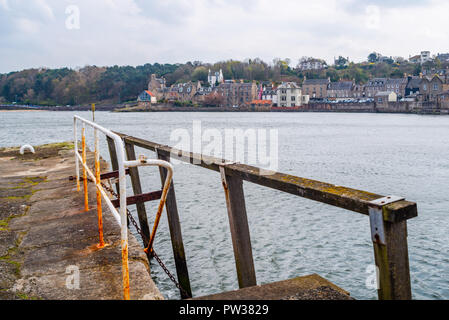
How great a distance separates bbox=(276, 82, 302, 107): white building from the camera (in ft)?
464

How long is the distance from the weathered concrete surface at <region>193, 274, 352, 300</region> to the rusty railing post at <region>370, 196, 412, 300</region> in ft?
1.52

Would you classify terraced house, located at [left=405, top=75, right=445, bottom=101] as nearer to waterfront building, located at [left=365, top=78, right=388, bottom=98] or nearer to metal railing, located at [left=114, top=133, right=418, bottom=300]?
waterfront building, located at [left=365, top=78, right=388, bottom=98]

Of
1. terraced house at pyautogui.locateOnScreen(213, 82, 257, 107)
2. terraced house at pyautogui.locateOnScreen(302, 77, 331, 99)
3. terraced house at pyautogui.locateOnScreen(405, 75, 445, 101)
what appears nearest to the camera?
terraced house at pyautogui.locateOnScreen(405, 75, 445, 101)

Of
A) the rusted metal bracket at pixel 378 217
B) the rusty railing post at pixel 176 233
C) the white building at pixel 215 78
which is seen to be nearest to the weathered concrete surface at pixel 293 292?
the rusted metal bracket at pixel 378 217

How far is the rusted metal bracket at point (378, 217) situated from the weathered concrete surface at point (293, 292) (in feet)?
2.21

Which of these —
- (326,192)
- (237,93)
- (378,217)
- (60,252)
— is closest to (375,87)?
(237,93)

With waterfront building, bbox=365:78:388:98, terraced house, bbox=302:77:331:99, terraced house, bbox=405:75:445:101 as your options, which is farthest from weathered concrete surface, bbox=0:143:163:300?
terraced house, bbox=302:77:331:99

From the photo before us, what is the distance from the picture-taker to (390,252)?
2.46 meters

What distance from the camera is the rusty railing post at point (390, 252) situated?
2.46 metres

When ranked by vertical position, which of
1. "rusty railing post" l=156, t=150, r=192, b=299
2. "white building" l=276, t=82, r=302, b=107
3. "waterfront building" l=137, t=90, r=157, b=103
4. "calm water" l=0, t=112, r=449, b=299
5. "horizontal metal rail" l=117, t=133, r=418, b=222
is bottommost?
"calm water" l=0, t=112, r=449, b=299

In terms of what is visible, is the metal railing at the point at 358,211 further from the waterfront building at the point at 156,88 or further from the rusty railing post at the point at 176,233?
the waterfront building at the point at 156,88

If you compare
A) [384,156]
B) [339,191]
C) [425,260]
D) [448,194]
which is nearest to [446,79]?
[384,156]

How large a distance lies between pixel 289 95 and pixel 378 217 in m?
144

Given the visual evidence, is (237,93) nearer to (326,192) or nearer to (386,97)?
(386,97)
